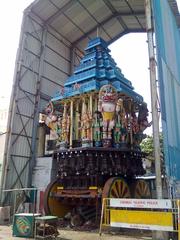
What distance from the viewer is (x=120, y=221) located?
10.2 meters

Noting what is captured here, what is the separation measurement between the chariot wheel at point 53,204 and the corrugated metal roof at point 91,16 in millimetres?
15691

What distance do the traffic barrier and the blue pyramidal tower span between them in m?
8.16

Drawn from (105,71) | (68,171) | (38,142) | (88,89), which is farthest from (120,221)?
(38,142)

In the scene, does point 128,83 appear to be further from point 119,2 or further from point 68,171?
point 119,2

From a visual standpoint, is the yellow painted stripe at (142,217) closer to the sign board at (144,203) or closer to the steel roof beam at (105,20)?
the sign board at (144,203)

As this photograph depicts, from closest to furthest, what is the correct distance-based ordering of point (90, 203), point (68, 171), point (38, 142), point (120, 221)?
point (120, 221), point (90, 203), point (68, 171), point (38, 142)

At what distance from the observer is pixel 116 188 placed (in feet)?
48.2

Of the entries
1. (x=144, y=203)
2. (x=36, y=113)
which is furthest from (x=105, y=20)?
(x=144, y=203)

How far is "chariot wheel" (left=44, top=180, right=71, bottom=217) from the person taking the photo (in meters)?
16.3

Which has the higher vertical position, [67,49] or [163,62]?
[67,49]

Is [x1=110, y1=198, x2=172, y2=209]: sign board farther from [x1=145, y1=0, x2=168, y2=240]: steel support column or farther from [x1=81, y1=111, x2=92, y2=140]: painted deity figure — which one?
[x1=81, y1=111, x2=92, y2=140]: painted deity figure

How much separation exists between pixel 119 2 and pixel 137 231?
19.7 meters

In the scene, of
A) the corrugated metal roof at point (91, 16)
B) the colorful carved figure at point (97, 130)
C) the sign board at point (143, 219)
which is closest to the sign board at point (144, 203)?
the sign board at point (143, 219)

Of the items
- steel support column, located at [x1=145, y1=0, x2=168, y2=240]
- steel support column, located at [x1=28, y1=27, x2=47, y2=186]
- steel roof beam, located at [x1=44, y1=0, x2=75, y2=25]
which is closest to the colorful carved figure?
steel support column, located at [x1=145, y1=0, x2=168, y2=240]
